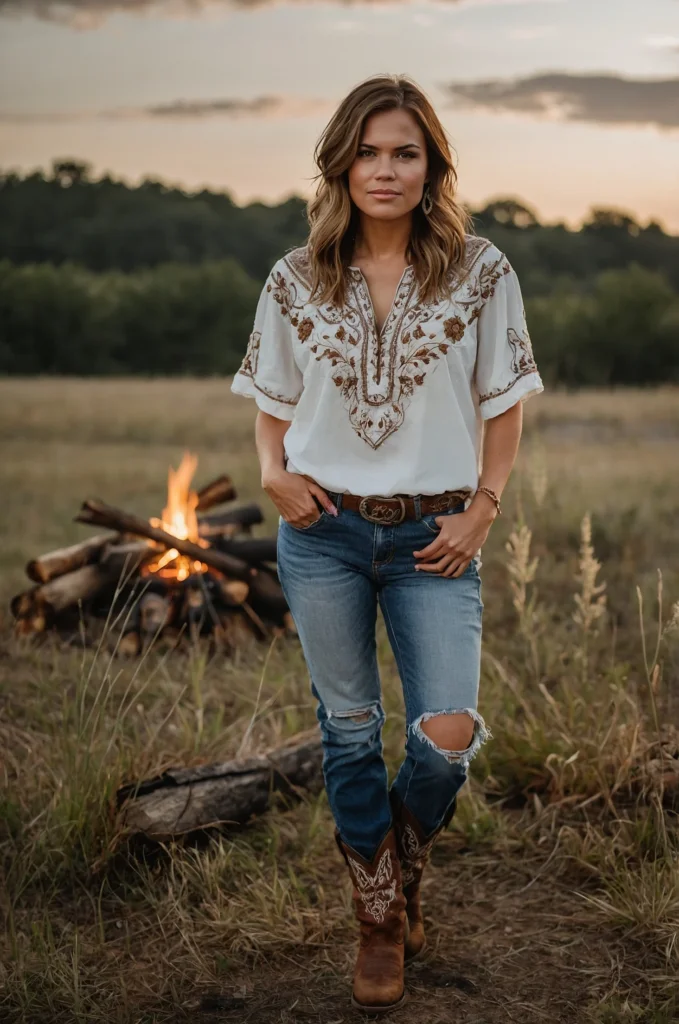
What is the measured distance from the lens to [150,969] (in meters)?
3.16

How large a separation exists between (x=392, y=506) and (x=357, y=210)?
0.82m

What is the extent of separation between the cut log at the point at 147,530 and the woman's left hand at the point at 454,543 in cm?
344

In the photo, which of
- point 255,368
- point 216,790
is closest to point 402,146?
point 255,368

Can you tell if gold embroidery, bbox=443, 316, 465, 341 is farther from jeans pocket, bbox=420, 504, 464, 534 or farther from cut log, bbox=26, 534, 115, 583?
cut log, bbox=26, 534, 115, 583

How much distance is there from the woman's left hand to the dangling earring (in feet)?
2.59

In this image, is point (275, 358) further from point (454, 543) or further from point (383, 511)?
point (454, 543)

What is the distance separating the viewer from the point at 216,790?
12.1ft

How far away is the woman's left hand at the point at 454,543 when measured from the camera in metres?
2.71

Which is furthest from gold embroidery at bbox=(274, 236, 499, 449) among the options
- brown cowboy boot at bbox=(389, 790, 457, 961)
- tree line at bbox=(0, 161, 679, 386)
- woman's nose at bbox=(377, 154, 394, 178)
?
tree line at bbox=(0, 161, 679, 386)

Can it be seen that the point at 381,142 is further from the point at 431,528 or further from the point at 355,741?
the point at 355,741

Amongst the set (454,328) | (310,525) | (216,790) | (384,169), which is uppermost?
(384,169)

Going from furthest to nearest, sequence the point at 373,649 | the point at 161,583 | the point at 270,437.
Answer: the point at 161,583, the point at 270,437, the point at 373,649

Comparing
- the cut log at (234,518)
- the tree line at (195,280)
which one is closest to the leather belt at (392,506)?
the cut log at (234,518)

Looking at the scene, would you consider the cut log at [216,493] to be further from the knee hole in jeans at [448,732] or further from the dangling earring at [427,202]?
the knee hole in jeans at [448,732]
